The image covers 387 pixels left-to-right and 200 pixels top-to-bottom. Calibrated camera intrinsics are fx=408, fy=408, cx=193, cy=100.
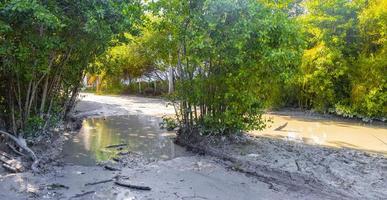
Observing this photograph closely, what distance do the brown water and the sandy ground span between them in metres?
2.15

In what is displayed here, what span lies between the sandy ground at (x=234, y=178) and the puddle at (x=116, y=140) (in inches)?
34.5

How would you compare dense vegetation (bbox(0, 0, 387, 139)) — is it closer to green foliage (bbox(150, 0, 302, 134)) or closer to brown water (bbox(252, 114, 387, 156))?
green foliage (bbox(150, 0, 302, 134))

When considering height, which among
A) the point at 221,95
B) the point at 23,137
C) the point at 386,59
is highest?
the point at 386,59

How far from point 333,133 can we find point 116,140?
21.8ft

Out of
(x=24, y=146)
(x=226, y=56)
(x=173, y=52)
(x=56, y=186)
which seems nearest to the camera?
(x=56, y=186)

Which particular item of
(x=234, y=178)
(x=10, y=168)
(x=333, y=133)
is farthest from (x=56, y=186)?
(x=333, y=133)

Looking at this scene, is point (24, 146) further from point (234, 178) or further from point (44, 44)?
point (234, 178)

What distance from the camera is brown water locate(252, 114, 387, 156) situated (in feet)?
35.2

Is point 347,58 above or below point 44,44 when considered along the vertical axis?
above

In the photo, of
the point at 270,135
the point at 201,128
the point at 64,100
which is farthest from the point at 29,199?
the point at 270,135

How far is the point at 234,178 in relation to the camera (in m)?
6.86

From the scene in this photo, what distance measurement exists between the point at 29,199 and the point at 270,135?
7664 mm

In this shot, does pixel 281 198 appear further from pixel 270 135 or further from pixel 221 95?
pixel 270 135

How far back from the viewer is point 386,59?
47.8ft
